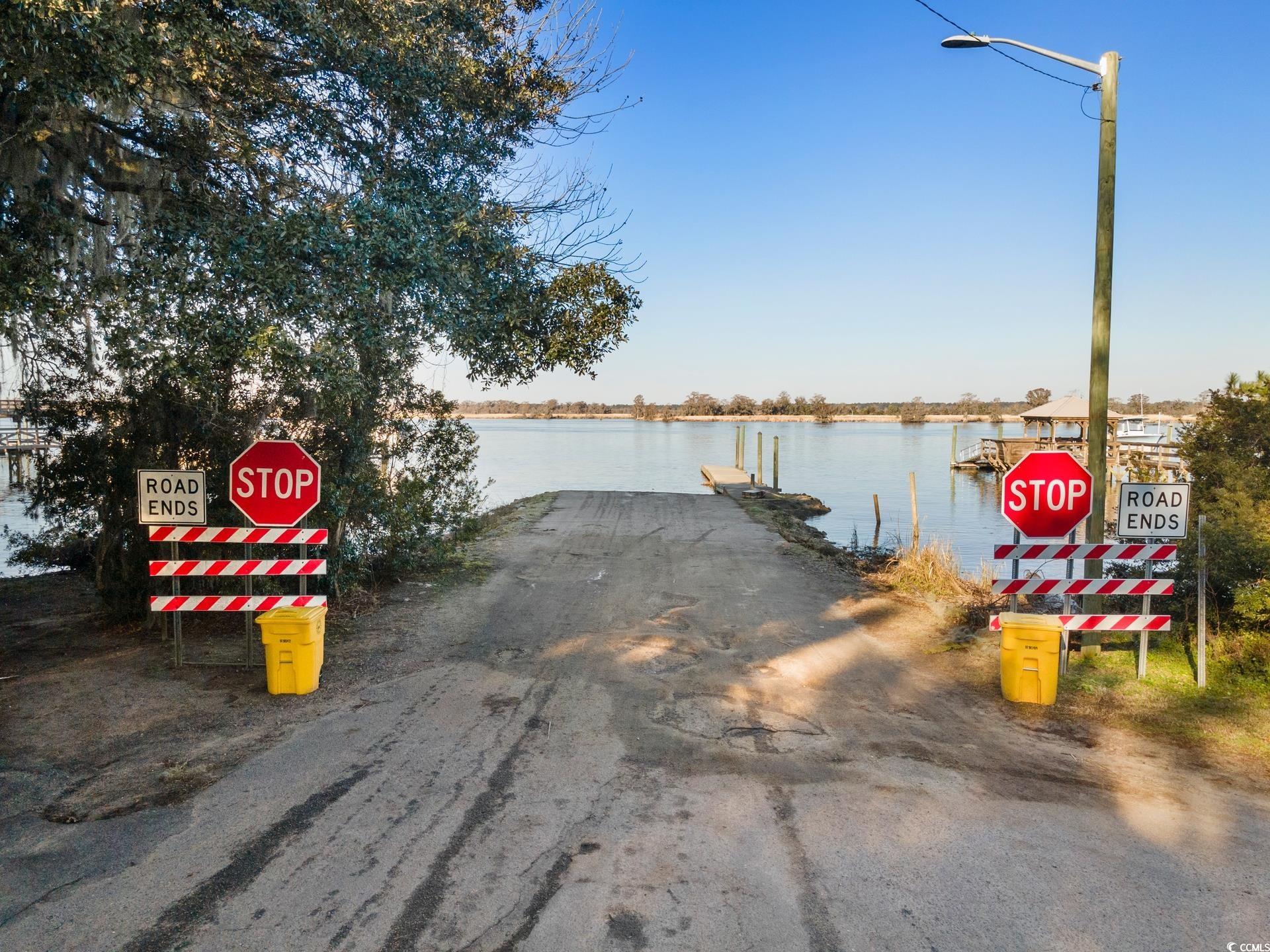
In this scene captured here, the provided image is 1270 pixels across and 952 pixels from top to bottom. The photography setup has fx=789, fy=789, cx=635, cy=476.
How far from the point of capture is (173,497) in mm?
7176

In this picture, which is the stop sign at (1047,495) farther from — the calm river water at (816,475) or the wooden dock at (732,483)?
the wooden dock at (732,483)

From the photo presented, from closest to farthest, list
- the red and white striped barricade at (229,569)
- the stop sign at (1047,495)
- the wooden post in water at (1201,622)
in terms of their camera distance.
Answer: the wooden post in water at (1201,622) < the red and white striped barricade at (229,569) < the stop sign at (1047,495)

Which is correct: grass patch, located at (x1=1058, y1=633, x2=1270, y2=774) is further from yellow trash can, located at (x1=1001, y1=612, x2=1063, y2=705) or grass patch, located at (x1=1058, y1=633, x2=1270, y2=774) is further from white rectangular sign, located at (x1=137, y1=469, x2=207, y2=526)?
white rectangular sign, located at (x1=137, y1=469, x2=207, y2=526)

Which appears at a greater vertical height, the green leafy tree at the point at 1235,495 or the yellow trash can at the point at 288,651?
the green leafy tree at the point at 1235,495

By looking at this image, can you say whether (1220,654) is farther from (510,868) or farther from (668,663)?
(510,868)

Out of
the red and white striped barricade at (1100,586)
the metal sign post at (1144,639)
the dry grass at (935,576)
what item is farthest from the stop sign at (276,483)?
the dry grass at (935,576)

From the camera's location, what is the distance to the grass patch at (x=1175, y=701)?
614 cm

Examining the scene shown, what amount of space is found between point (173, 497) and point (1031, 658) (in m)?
7.79

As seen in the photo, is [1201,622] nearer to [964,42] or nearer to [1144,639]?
[1144,639]

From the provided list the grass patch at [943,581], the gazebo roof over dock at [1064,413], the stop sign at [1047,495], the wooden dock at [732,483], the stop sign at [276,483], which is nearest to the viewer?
the stop sign at [276,483]

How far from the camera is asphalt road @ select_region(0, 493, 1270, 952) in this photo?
356 centimetres

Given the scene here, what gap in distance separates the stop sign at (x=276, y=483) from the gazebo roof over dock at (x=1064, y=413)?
3763cm

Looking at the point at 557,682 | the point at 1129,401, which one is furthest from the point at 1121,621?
the point at 1129,401

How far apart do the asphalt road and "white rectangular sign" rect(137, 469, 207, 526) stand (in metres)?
2.37
